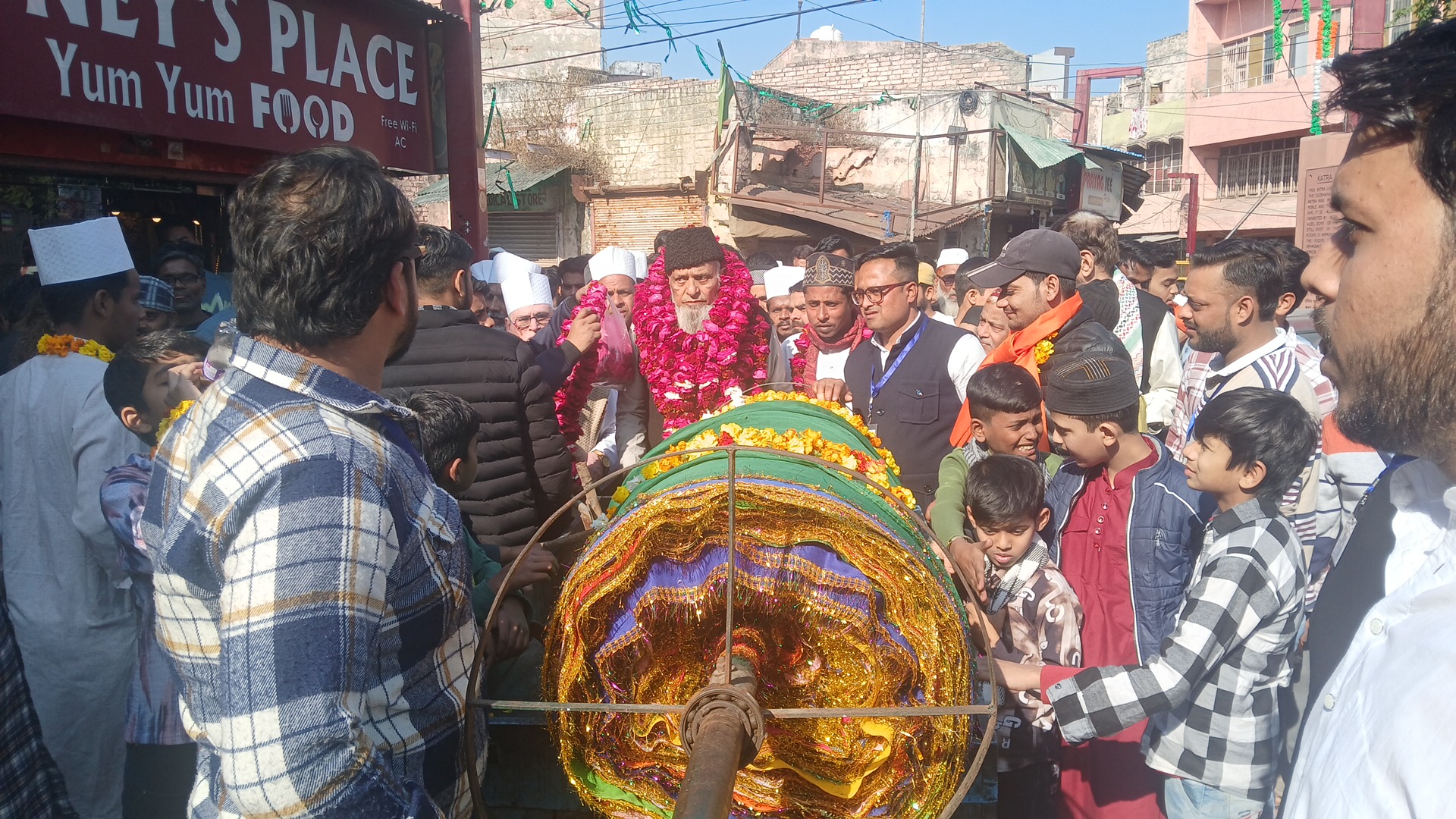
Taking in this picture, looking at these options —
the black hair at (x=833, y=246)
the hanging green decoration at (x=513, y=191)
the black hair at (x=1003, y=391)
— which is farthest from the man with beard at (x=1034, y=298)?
the hanging green decoration at (x=513, y=191)

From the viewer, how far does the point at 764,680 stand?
1817mm

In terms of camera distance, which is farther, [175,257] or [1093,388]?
[175,257]

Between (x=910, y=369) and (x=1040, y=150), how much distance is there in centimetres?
1701

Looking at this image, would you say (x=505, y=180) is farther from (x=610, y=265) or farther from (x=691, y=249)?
(x=691, y=249)

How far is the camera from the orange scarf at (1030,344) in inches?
132

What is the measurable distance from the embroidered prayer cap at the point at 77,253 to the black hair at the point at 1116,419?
11.7 ft

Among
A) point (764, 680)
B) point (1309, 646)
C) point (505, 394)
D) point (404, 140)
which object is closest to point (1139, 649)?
point (1309, 646)

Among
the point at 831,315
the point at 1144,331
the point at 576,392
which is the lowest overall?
the point at 576,392

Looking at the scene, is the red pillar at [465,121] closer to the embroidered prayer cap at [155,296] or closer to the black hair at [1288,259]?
the embroidered prayer cap at [155,296]

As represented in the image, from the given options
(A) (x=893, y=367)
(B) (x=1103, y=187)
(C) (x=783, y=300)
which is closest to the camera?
(A) (x=893, y=367)

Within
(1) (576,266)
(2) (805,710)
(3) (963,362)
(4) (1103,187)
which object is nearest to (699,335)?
(3) (963,362)

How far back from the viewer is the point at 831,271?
4.31 meters

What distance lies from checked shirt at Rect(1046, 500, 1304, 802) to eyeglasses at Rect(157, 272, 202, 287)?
4.53 m

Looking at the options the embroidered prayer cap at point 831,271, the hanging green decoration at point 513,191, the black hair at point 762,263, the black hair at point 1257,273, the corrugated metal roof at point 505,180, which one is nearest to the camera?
the black hair at point 1257,273
